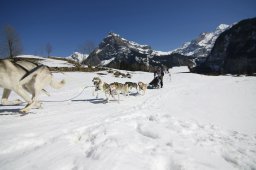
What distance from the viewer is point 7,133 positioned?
18.6 ft

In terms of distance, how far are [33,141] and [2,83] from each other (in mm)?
3207

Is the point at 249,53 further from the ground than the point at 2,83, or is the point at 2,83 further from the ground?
the point at 249,53

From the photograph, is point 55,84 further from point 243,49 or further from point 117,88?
point 243,49

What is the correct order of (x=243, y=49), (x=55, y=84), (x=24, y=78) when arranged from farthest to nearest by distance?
(x=243, y=49)
(x=55, y=84)
(x=24, y=78)

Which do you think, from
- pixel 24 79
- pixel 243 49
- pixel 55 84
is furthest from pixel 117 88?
pixel 243 49

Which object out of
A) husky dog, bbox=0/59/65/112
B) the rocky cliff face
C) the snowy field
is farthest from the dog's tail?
the rocky cliff face

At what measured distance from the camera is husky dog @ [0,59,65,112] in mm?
7383

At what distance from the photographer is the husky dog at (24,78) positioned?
7383 mm

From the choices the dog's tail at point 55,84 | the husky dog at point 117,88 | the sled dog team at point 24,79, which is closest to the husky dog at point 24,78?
the sled dog team at point 24,79

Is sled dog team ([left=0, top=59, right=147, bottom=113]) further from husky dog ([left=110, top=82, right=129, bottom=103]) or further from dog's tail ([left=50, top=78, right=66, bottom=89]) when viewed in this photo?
husky dog ([left=110, top=82, right=129, bottom=103])

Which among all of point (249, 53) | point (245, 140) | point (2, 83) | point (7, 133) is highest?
point (249, 53)

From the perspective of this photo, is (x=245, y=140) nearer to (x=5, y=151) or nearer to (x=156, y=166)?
(x=156, y=166)

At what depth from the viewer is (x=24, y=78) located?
7648mm

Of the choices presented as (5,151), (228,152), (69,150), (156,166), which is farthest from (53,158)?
(228,152)
